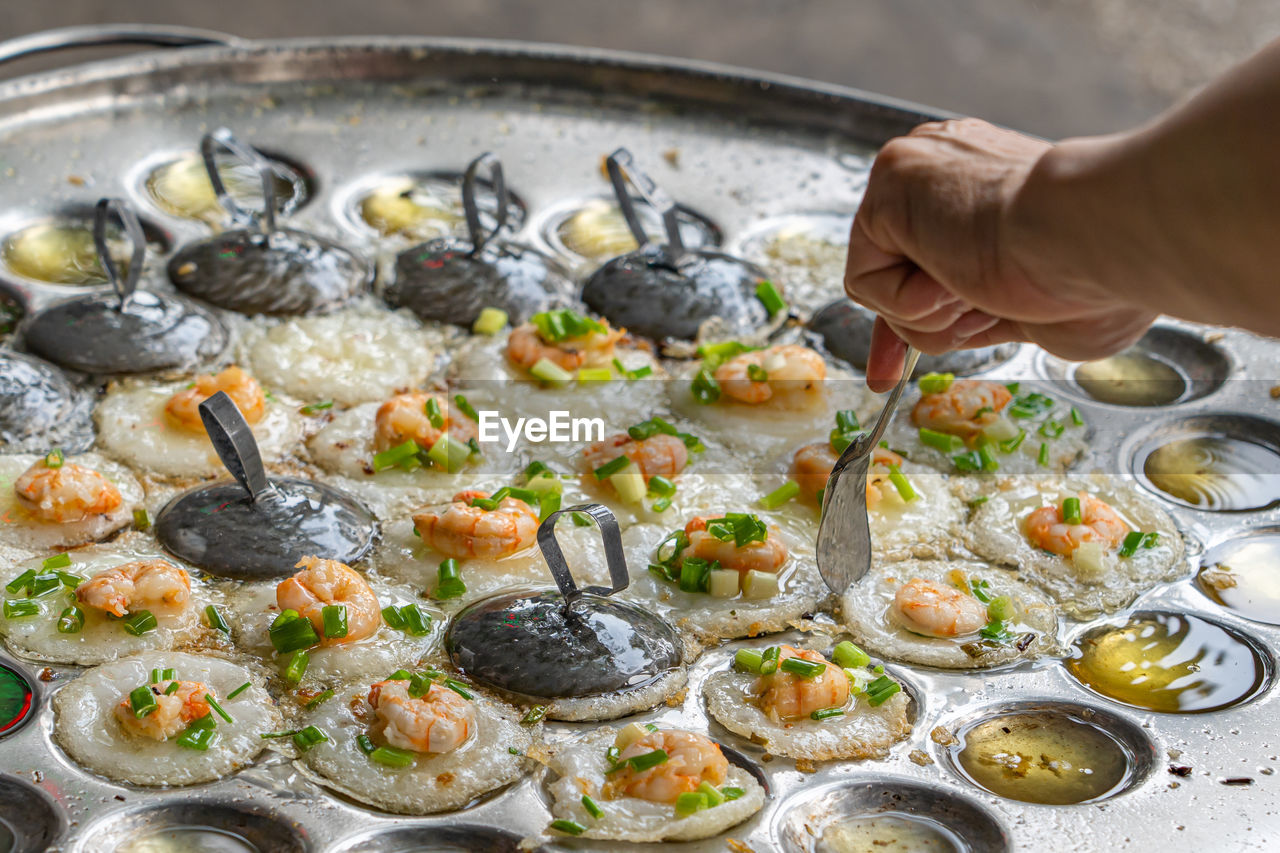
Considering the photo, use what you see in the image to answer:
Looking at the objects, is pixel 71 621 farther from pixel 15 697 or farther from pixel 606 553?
pixel 606 553

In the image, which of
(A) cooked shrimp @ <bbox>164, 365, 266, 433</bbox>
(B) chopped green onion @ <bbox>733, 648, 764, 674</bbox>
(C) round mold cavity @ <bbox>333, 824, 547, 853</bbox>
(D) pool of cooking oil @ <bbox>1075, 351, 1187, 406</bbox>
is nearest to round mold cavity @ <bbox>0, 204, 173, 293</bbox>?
(A) cooked shrimp @ <bbox>164, 365, 266, 433</bbox>

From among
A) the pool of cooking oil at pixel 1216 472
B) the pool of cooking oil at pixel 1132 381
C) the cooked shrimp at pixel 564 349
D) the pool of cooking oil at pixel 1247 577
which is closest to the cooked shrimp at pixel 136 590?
the cooked shrimp at pixel 564 349

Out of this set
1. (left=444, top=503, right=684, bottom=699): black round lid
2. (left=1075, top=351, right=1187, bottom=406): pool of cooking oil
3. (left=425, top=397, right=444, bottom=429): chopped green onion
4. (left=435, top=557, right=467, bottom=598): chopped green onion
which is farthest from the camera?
(left=1075, top=351, right=1187, bottom=406): pool of cooking oil

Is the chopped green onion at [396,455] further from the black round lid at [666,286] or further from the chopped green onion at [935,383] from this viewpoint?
the chopped green onion at [935,383]

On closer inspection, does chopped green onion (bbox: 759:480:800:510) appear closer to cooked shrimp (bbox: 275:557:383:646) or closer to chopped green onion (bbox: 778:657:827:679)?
chopped green onion (bbox: 778:657:827:679)

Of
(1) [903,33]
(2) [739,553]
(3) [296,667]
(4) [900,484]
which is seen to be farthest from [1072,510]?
(1) [903,33]

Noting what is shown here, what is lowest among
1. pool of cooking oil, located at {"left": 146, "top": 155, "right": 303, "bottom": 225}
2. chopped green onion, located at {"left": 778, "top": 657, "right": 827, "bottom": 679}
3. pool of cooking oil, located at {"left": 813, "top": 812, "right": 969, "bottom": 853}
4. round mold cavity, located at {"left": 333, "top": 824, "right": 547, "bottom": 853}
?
round mold cavity, located at {"left": 333, "top": 824, "right": 547, "bottom": 853}
